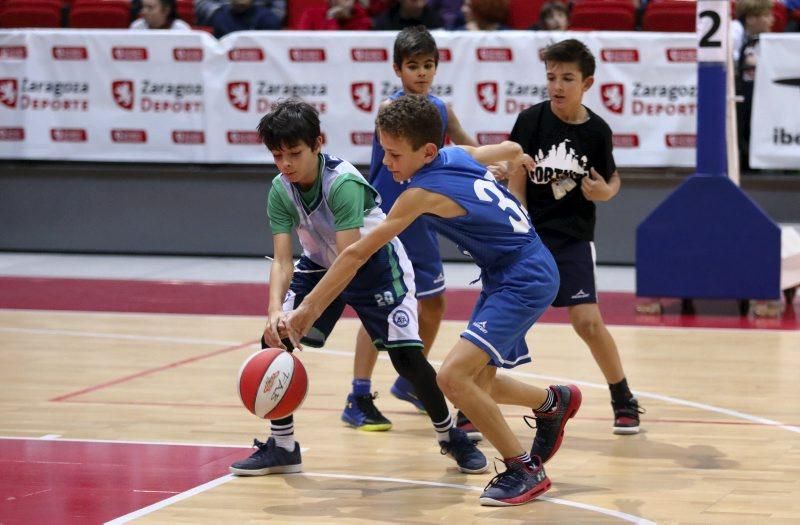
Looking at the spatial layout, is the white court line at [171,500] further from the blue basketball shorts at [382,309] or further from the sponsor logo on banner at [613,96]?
the sponsor logo on banner at [613,96]

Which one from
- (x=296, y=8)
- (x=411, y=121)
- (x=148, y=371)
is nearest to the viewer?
(x=411, y=121)

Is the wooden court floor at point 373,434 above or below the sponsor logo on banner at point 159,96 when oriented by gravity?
below

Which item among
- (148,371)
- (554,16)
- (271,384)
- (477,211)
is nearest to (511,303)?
(477,211)

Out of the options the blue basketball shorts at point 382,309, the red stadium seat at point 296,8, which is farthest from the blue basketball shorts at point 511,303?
the red stadium seat at point 296,8

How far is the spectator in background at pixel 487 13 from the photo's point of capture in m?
12.4

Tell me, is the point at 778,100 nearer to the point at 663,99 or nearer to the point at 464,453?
the point at 663,99

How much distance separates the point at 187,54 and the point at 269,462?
7577 mm

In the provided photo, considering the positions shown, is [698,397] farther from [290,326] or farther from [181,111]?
[181,111]

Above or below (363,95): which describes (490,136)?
below

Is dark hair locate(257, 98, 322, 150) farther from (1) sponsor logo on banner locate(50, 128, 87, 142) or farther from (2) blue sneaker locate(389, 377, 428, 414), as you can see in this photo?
(1) sponsor logo on banner locate(50, 128, 87, 142)

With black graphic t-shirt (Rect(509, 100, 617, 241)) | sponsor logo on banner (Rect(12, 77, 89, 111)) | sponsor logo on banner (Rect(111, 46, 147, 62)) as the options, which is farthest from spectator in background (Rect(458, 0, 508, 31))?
black graphic t-shirt (Rect(509, 100, 617, 241))

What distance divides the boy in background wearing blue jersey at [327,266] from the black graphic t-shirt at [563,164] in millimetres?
918

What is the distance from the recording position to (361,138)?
1233cm

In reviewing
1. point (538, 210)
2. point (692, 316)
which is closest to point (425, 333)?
point (538, 210)
